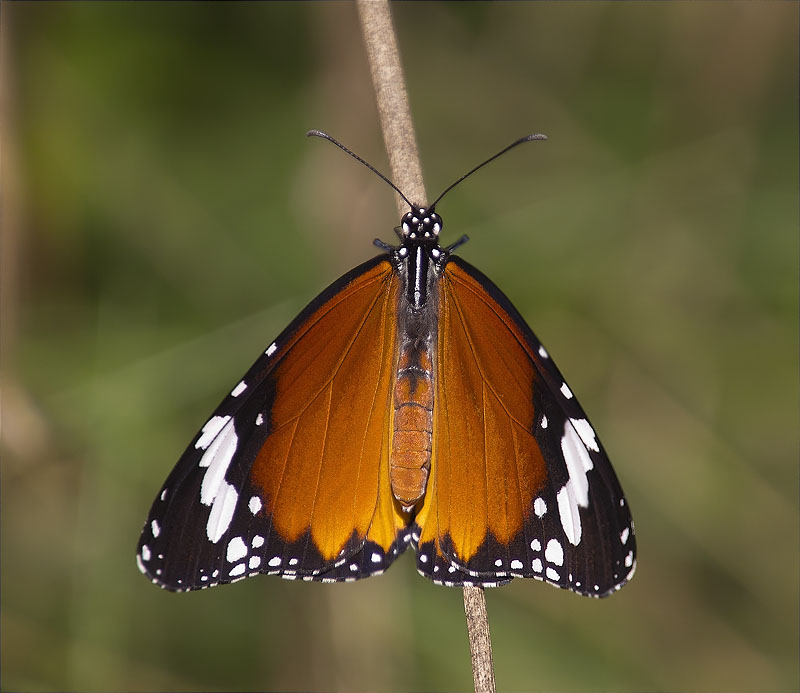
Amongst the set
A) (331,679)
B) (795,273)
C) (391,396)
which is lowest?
(331,679)

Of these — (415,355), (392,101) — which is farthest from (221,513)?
(392,101)

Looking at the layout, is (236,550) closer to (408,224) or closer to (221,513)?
(221,513)

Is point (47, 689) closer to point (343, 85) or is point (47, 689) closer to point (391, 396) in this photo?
point (391, 396)

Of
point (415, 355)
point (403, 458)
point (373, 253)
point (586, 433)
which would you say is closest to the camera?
point (586, 433)

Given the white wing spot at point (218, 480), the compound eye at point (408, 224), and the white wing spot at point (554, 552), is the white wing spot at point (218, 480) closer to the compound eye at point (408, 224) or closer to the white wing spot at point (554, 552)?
the compound eye at point (408, 224)

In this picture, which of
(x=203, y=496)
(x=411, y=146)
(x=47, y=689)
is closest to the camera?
(x=203, y=496)

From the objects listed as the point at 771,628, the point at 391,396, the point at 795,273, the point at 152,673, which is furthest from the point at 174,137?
the point at 771,628
